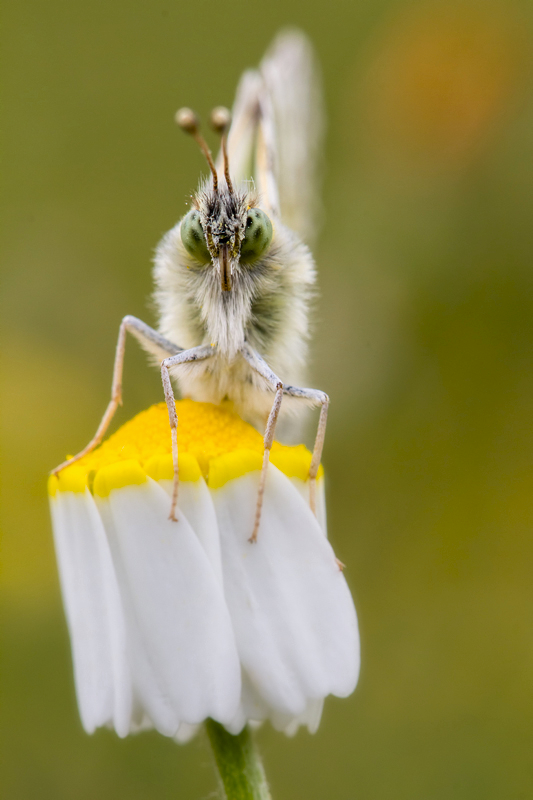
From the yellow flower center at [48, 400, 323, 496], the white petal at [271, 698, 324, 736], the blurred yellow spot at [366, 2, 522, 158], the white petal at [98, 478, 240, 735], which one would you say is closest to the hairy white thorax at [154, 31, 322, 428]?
the yellow flower center at [48, 400, 323, 496]

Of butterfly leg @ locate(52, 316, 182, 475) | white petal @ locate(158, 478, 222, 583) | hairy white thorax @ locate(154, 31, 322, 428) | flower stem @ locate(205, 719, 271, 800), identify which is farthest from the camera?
butterfly leg @ locate(52, 316, 182, 475)

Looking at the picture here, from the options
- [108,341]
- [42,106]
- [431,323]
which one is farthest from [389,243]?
[42,106]

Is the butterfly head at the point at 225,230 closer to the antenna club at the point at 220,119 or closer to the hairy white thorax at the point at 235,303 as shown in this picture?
the hairy white thorax at the point at 235,303

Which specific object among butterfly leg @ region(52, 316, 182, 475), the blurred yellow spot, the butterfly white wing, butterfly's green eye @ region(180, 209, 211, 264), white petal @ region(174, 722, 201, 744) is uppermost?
the blurred yellow spot

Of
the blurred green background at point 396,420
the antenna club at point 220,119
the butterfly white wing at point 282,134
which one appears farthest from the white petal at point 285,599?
the blurred green background at point 396,420

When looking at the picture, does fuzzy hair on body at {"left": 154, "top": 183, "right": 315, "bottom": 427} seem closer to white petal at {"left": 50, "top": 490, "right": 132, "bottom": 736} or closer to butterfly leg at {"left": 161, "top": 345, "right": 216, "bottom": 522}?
butterfly leg at {"left": 161, "top": 345, "right": 216, "bottom": 522}
